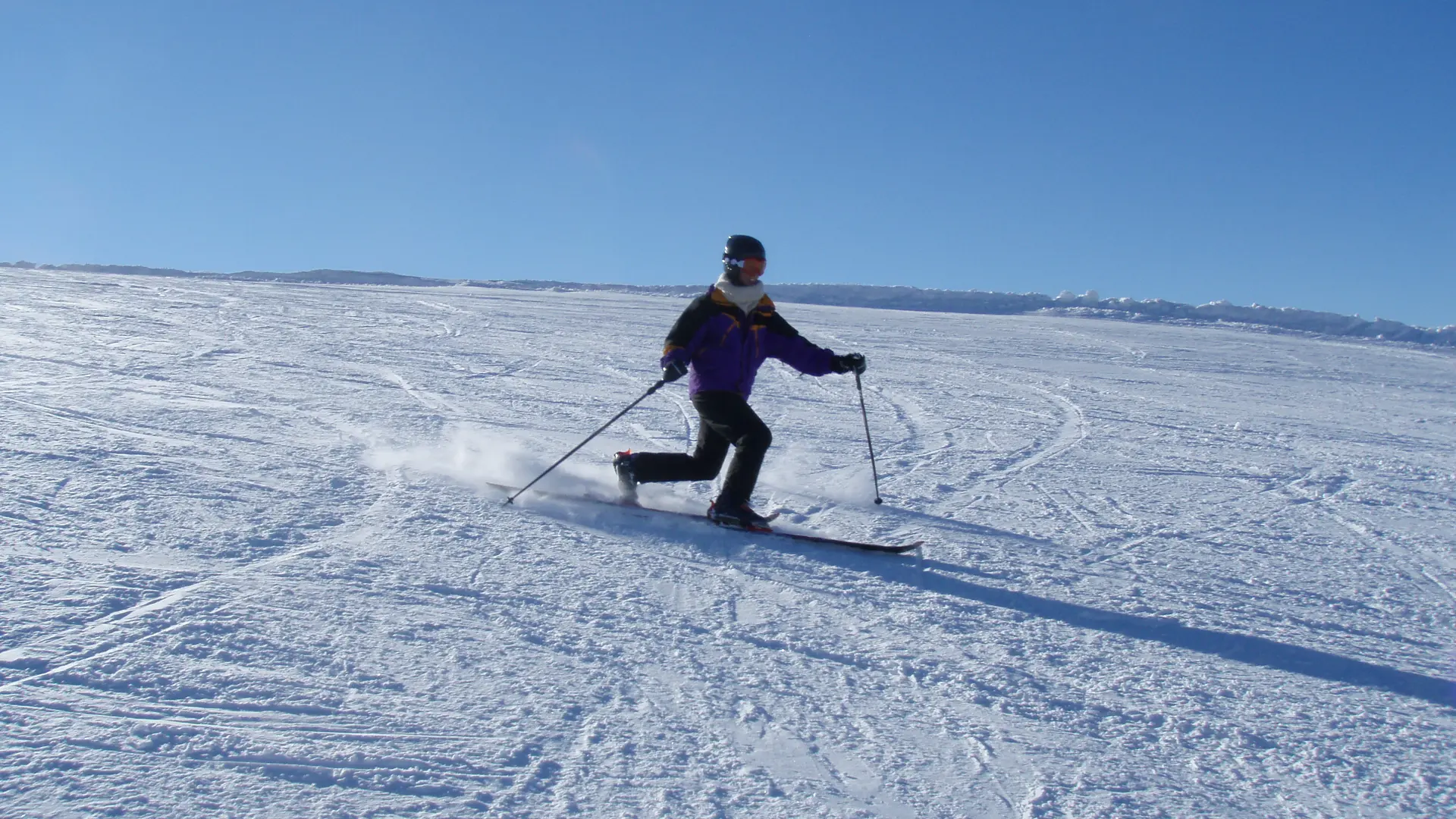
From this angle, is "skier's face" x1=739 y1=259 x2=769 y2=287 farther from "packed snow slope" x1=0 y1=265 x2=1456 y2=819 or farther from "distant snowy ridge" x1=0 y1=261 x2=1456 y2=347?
"distant snowy ridge" x1=0 y1=261 x2=1456 y2=347

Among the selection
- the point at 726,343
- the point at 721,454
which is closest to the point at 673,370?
the point at 726,343

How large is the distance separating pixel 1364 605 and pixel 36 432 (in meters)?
7.36

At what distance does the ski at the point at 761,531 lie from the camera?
5098mm

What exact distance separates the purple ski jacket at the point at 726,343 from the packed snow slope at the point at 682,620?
849 millimetres

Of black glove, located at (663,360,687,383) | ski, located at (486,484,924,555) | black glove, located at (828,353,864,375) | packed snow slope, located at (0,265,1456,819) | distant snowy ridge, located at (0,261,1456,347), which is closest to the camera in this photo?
packed snow slope, located at (0,265,1456,819)

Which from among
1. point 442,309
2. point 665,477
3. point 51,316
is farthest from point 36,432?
point 442,309

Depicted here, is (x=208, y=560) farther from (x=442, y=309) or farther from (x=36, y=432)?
(x=442, y=309)

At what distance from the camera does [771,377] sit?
40.6 ft

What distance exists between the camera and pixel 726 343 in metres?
5.62

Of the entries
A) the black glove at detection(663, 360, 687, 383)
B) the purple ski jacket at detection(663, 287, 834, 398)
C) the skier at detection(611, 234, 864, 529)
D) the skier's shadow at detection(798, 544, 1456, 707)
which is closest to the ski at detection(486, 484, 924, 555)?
the skier at detection(611, 234, 864, 529)

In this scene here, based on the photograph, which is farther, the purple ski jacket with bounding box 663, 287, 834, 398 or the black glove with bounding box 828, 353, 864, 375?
the black glove with bounding box 828, 353, 864, 375

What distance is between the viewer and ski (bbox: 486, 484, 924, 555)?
5098 millimetres

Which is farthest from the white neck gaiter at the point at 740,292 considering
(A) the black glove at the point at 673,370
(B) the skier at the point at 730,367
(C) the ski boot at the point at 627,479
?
(C) the ski boot at the point at 627,479

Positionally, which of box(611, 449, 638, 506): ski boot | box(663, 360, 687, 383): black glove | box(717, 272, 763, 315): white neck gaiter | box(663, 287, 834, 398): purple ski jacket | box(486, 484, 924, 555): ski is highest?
box(717, 272, 763, 315): white neck gaiter
